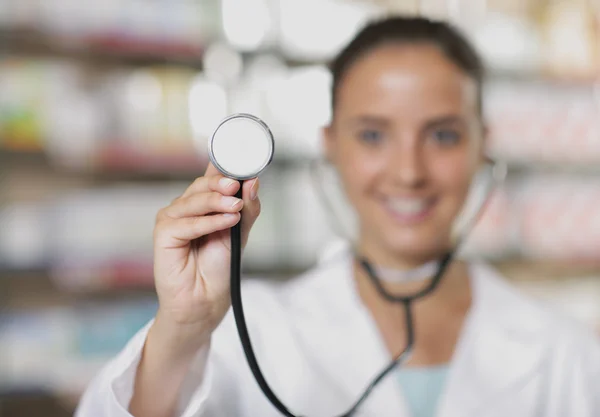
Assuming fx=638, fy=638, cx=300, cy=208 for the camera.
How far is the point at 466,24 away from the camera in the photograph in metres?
2.58

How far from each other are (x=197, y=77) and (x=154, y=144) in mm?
→ 283

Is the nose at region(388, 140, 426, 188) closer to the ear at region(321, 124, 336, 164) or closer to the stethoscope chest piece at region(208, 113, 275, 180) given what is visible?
the ear at region(321, 124, 336, 164)

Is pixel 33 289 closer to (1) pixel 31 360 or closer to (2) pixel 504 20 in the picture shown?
(1) pixel 31 360

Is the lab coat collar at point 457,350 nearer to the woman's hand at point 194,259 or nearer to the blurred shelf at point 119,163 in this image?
the woman's hand at point 194,259

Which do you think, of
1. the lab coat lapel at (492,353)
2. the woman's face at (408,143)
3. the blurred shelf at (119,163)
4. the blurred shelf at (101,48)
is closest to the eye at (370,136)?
the woman's face at (408,143)

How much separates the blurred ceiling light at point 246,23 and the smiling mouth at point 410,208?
1.40m

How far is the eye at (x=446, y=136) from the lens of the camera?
0.92 m

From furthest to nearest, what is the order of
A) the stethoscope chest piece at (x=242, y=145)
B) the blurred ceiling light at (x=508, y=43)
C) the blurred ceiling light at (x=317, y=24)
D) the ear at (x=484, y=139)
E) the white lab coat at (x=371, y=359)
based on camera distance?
the blurred ceiling light at (x=508, y=43)
the blurred ceiling light at (x=317, y=24)
the ear at (x=484, y=139)
the white lab coat at (x=371, y=359)
the stethoscope chest piece at (x=242, y=145)

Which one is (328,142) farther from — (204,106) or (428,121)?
(204,106)

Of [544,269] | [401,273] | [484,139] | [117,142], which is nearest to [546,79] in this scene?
[544,269]

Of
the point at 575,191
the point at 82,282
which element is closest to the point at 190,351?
the point at 82,282

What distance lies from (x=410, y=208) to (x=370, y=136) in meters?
0.12

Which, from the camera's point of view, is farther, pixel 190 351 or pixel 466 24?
pixel 466 24

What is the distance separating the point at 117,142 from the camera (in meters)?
2.12
